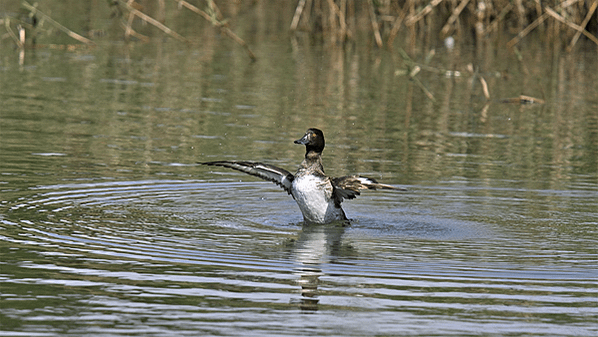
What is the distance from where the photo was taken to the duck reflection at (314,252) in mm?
7207

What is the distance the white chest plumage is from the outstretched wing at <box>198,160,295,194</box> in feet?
0.85

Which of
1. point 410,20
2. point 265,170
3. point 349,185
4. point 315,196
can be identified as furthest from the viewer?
point 410,20

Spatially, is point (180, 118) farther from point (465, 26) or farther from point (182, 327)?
point (465, 26)

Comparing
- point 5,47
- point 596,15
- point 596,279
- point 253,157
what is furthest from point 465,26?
point 596,279

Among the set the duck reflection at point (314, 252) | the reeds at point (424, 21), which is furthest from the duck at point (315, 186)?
the reeds at point (424, 21)

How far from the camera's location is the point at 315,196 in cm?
1016

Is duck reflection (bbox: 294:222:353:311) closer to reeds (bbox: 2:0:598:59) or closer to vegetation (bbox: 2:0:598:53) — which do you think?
vegetation (bbox: 2:0:598:53)

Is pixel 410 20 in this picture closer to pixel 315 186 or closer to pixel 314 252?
pixel 315 186

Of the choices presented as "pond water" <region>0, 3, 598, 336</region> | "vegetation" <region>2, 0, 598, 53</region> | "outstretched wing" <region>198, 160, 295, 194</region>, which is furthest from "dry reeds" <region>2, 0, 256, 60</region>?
"outstretched wing" <region>198, 160, 295, 194</region>

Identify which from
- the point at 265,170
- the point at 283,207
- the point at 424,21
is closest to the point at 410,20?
the point at 424,21

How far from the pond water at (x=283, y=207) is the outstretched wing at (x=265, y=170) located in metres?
0.42

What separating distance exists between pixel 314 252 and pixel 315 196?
52.7 inches

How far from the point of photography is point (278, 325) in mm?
6359

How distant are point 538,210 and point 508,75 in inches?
540
